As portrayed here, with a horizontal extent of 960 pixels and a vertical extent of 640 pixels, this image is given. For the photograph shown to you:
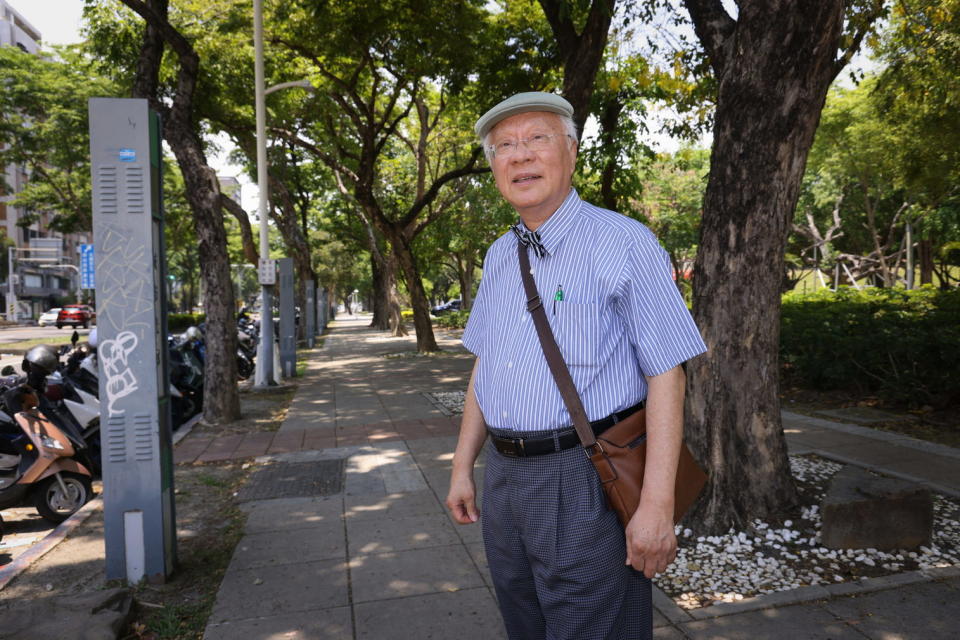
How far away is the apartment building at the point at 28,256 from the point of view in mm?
55250

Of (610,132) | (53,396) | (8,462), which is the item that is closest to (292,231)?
(610,132)

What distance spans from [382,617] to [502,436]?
189cm

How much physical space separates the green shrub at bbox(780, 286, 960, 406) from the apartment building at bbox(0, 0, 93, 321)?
51564mm

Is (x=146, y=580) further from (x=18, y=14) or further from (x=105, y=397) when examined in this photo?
(x=18, y=14)

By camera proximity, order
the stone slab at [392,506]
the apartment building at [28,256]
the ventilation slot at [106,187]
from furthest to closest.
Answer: the apartment building at [28,256], the stone slab at [392,506], the ventilation slot at [106,187]

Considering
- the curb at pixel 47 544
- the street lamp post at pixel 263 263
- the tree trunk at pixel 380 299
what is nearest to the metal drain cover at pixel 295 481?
the curb at pixel 47 544

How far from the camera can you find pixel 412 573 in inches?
154

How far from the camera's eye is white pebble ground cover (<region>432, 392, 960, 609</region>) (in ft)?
11.8

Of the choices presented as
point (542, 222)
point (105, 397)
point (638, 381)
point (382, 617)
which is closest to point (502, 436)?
point (638, 381)

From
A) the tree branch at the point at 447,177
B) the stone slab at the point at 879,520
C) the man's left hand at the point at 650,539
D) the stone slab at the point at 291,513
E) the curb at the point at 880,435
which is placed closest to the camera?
the man's left hand at the point at 650,539

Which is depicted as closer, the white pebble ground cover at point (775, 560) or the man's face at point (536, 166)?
the man's face at point (536, 166)

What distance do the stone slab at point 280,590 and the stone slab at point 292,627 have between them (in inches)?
2.4

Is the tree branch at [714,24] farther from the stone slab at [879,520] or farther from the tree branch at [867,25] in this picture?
the tree branch at [867,25]

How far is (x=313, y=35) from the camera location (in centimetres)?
1391
